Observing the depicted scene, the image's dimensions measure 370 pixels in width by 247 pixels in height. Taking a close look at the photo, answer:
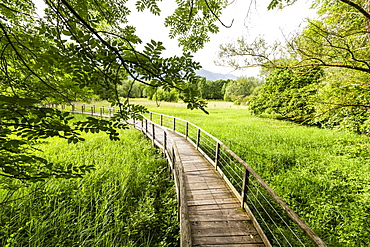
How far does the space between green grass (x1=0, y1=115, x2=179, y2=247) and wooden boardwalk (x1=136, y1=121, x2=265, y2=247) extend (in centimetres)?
76

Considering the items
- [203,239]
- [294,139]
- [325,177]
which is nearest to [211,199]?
[203,239]

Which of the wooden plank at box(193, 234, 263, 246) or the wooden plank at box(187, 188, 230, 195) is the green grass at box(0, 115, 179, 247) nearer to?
the wooden plank at box(187, 188, 230, 195)

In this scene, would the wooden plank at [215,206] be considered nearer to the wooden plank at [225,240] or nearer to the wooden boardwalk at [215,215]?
the wooden boardwalk at [215,215]

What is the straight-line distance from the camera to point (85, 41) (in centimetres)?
139

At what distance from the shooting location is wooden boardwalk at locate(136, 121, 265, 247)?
2.83 m

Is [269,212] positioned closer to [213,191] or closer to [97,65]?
[213,191]

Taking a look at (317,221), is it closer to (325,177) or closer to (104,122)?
(325,177)

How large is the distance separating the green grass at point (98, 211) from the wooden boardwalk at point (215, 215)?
764 millimetres

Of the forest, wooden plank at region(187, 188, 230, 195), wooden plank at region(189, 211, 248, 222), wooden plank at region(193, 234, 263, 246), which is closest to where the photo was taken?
the forest

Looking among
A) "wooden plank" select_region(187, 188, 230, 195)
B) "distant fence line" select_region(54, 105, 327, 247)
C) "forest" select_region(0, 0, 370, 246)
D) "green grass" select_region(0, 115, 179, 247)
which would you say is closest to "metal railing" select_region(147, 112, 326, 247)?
"distant fence line" select_region(54, 105, 327, 247)

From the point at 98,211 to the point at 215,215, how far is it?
3074 millimetres

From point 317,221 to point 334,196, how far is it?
137 cm

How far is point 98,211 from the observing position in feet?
14.0

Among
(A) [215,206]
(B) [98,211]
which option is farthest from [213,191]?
(B) [98,211]
